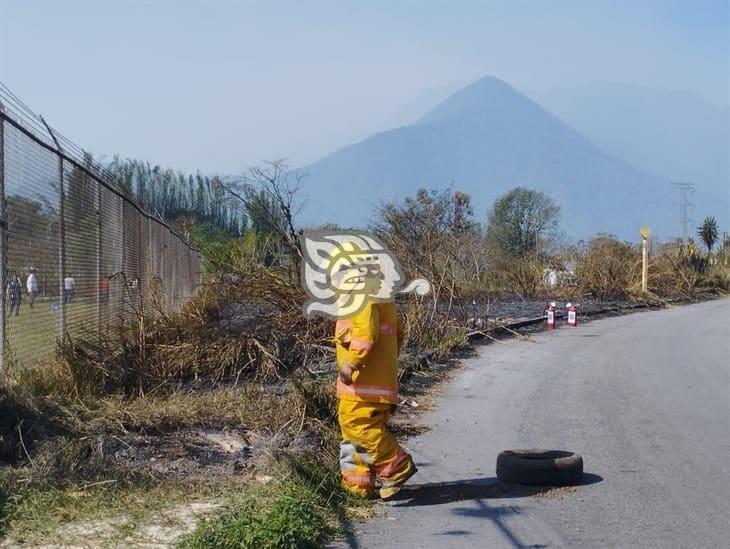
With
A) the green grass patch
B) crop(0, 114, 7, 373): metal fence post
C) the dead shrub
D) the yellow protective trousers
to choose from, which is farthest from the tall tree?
the green grass patch

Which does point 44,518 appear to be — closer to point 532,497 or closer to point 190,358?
point 532,497

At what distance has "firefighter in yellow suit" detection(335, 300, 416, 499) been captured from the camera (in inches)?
264

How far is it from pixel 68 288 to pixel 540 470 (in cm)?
520

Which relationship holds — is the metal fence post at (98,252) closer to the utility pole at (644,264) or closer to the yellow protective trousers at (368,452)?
the yellow protective trousers at (368,452)

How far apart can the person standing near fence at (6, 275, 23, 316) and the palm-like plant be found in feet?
162

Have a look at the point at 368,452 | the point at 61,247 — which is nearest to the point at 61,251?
the point at 61,247

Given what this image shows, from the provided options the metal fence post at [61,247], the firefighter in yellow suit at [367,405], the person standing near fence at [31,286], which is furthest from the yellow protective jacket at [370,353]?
the metal fence post at [61,247]

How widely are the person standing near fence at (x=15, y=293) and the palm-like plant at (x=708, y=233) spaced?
49.4 m

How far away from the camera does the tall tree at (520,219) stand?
54.6 metres

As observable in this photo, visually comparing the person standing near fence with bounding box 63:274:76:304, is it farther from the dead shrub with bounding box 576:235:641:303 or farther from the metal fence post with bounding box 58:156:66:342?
the dead shrub with bounding box 576:235:641:303

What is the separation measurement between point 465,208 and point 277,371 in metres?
26.0

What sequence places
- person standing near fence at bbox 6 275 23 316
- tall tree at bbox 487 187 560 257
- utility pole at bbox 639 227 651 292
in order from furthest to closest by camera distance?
tall tree at bbox 487 187 560 257, utility pole at bbox 639 227 651 292, person standing near fence at bbox 6 275 23 316

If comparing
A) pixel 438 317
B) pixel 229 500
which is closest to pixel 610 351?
pixel 438 317

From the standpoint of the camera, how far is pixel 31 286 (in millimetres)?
8531
